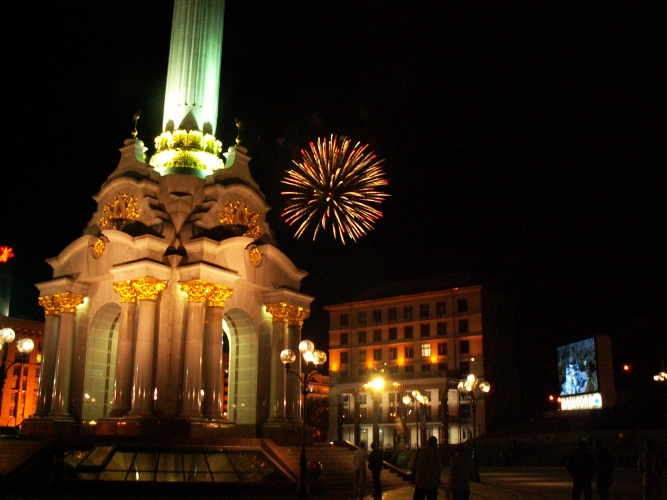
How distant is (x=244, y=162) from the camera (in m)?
35.0

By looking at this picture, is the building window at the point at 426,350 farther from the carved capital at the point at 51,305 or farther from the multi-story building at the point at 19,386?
the carved capital at the point at 51,305

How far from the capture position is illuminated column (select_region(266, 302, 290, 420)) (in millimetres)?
33312

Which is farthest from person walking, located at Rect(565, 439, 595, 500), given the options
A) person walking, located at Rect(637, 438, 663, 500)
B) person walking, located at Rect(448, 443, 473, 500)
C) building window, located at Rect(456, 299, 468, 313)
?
building window, located at Rect(456, 299, 468, 313)

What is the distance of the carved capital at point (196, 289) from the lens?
3050cm

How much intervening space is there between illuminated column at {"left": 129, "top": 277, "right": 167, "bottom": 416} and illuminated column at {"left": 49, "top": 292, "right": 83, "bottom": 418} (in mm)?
4175

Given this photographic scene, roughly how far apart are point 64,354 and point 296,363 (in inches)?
408

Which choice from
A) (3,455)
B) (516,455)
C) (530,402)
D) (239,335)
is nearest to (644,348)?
(530,402)

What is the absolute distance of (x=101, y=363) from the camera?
3388 cm

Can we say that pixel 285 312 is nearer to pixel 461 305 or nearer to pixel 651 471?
pixel 651 471

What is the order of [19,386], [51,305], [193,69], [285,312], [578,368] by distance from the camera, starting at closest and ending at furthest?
[51,305]
[285,312]
[193,69]
[578,368]
[19,386]

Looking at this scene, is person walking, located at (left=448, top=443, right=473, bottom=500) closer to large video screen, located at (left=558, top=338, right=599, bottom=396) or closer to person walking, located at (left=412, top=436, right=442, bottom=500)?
person walking, located at (left=412, top=436, right=442, bottom=500)

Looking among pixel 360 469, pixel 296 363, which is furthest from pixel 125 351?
pixel 360 469

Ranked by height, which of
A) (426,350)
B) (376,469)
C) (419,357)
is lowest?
(376,469)

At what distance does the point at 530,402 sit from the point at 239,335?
2698 inches
